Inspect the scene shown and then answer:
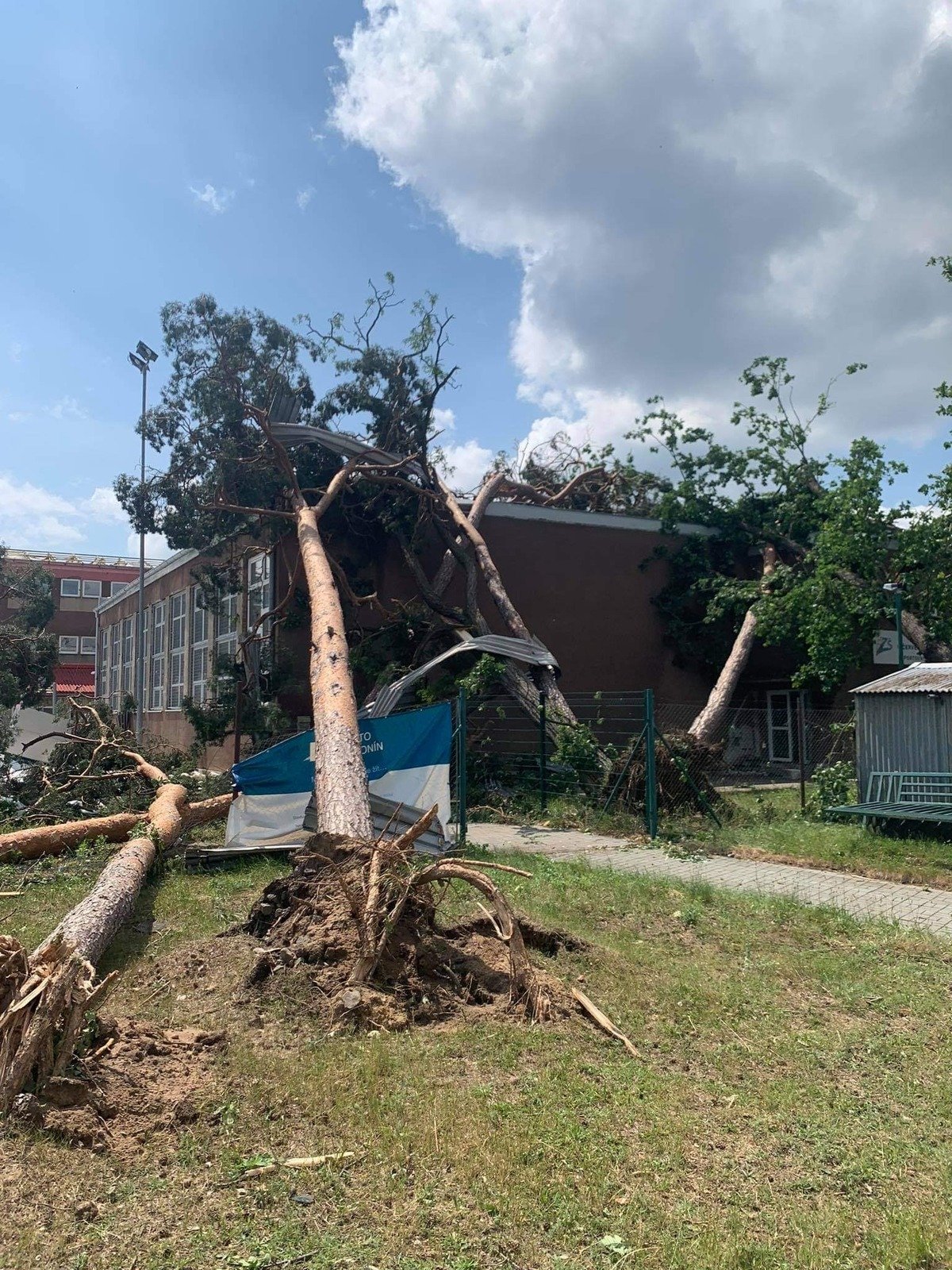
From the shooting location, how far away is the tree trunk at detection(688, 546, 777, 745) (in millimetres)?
18984

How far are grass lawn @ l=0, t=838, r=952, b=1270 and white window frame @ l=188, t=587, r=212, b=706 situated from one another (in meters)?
18.6

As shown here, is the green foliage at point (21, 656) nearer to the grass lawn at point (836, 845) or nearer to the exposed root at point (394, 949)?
the exposed root at point (394, 949)

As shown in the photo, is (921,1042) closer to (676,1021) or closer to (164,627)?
(676,1021)

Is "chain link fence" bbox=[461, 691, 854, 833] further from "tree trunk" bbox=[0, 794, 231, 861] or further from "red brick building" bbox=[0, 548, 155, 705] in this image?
"red brick building" bbox=[0, 548, 155, 705]

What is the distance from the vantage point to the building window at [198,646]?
78.7 ft

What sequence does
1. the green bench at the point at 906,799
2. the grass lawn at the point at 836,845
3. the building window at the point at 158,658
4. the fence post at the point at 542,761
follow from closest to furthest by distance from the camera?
the grass lawn at the point at 836,845
the green bench at the point at 906,799
the fence post at the point at 542,761
the building window at the point at 158,658

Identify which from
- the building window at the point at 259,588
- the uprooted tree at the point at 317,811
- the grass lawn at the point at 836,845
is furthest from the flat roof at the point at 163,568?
the grass lawn at the point at 836,845

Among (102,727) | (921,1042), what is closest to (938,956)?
(921,1042)

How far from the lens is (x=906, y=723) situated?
11641mm

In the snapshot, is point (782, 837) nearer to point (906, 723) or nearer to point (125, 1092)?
point (906, 723)

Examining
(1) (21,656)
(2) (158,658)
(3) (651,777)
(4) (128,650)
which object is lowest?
(3) (651,777)

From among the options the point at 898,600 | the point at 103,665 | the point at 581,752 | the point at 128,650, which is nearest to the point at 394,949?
the point at 581,752

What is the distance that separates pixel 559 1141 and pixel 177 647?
24.9 meters

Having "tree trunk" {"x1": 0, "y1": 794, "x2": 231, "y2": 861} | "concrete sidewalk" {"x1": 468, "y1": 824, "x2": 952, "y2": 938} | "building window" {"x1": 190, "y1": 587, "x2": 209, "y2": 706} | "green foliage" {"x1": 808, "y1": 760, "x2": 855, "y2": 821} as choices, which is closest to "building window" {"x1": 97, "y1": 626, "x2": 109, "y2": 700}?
"building window" {"x1": 190, "y1": 587, "x2": 209, "y2": 706}
